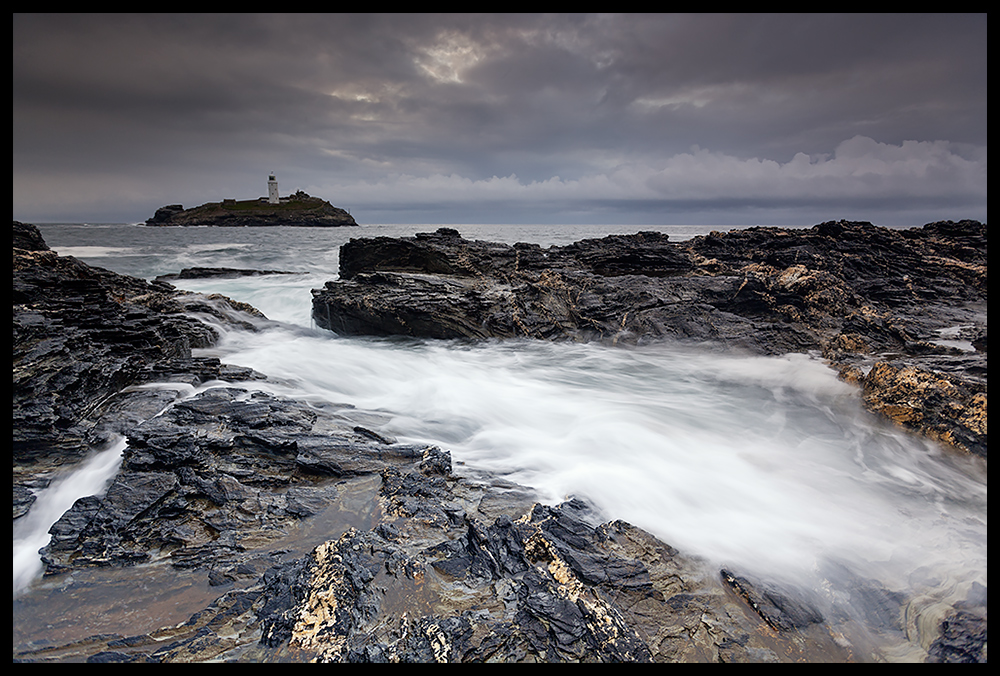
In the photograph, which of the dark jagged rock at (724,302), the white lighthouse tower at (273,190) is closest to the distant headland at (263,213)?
the white lighthouse tower at (273,190)

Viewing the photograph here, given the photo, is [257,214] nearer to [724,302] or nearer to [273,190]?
[273,190]

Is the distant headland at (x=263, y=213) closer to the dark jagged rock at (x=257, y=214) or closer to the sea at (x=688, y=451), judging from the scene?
the dark jagged rock at (x=257, y=214)

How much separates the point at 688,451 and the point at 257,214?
114424 mm

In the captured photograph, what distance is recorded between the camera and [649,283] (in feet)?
39.4

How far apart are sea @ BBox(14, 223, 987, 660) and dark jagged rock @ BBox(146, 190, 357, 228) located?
98908 millimetres

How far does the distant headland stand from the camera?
9838cm

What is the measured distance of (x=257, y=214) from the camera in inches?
3900

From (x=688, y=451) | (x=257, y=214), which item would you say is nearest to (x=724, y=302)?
(x=688, y=451)

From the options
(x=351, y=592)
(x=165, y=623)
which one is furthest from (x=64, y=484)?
(x=351, y=592)

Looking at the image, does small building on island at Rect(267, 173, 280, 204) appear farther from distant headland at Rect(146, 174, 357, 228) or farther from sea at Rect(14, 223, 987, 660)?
sea at Rect(14, 223, 987, 660)

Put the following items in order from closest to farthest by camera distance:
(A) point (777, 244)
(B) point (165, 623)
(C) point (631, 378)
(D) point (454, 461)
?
1. (B) point (165, 623)
2. (D) point (454, 461)
3. (C) point (631, 378)
4. (A) point (777, 244)


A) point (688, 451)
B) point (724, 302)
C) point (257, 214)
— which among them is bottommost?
point (688, 451)

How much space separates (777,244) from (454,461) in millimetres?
17286

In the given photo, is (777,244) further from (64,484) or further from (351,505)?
(64,484)
